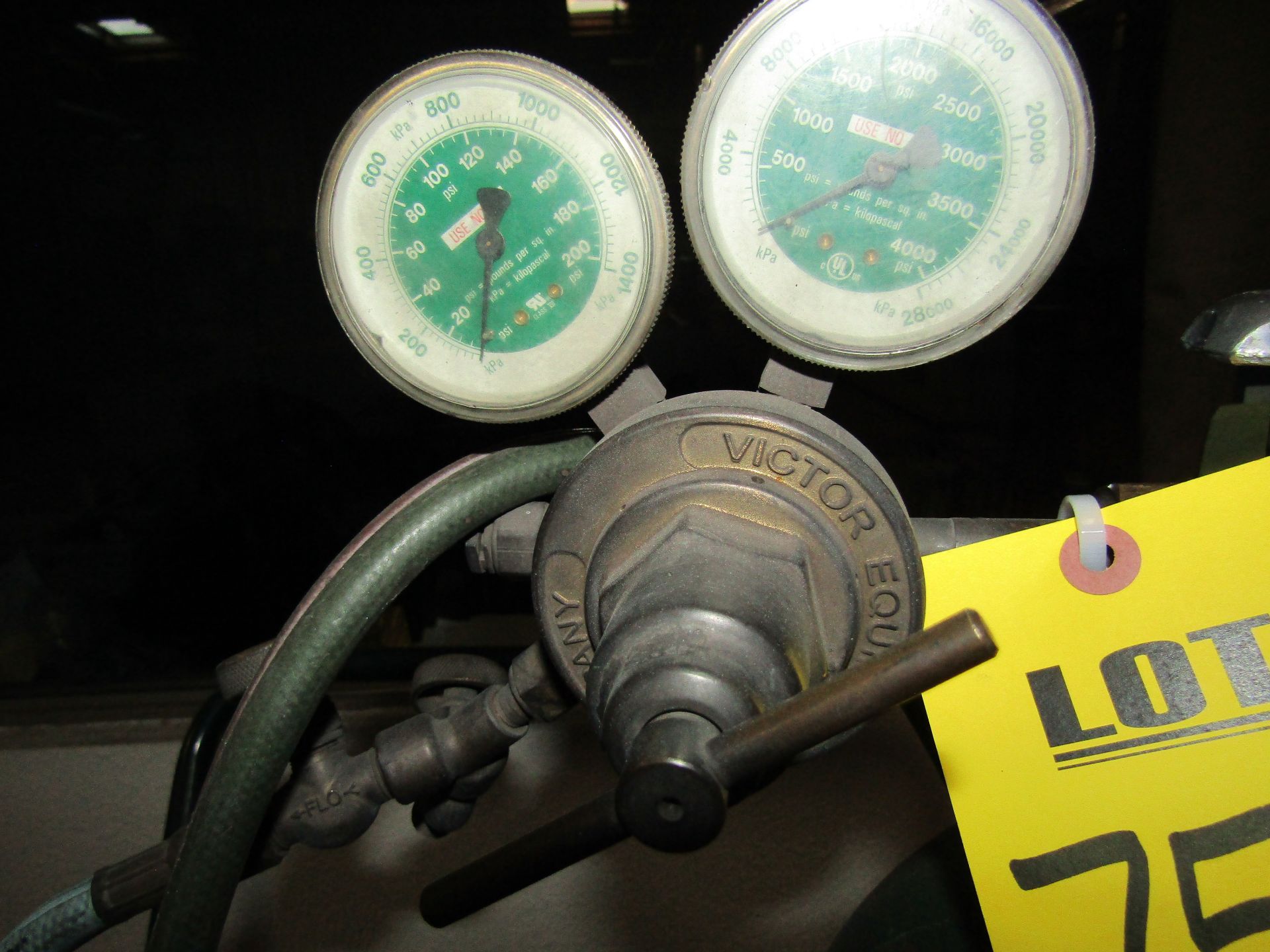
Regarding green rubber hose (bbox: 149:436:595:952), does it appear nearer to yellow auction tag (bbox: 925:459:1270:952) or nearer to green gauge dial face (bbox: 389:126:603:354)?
green gauge dial face (bbox: 389:126:603:354)

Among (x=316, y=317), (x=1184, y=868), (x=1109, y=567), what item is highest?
(x=316, y=317)

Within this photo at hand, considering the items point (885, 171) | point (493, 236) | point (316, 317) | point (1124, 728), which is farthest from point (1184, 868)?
point (316, 317)

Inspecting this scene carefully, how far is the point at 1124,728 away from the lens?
0.44 metres

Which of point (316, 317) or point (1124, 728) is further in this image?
point (316, 317)

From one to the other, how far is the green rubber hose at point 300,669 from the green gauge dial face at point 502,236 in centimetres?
8

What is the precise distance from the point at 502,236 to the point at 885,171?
0.20 metres

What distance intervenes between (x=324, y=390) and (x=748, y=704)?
64cm

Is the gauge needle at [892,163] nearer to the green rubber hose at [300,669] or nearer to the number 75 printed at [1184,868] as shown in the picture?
the green rubber hose at [300,669]

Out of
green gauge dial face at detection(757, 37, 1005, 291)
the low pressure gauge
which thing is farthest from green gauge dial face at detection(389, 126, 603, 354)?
green gauge dial face at detection(757, 37, 1005, 291)

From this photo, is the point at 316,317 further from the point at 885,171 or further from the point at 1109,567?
the point at 1109,567

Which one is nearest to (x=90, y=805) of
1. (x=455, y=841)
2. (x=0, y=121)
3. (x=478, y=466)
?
(x=455, y=841)

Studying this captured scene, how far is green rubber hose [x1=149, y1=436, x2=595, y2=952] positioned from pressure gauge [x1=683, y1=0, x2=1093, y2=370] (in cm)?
18

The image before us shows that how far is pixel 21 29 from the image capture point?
2.57 ft

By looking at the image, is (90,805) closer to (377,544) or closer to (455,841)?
(455,841)
